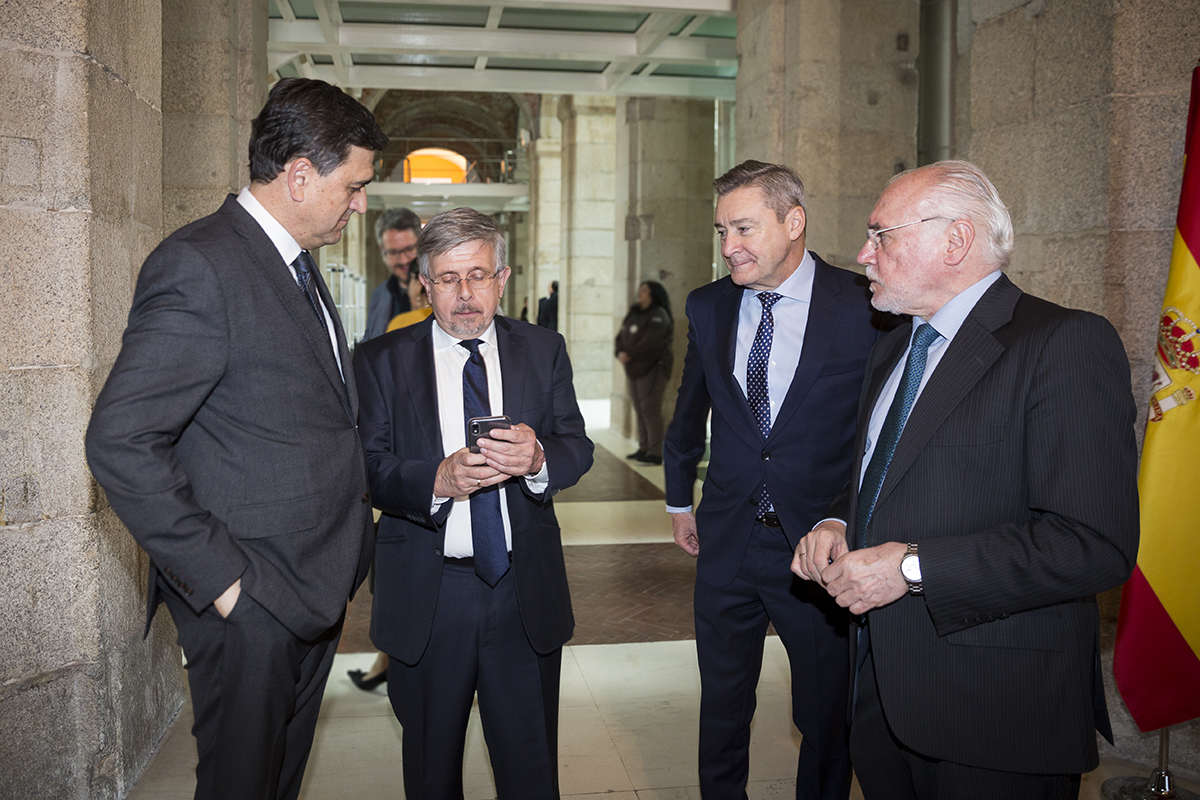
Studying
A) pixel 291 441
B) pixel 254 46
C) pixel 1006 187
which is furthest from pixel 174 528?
pixel 254 46

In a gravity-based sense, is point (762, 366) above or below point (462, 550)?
above

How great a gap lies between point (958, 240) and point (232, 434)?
1581mm

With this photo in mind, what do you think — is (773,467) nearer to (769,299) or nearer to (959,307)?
(769,299)

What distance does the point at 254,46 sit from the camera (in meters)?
5.26

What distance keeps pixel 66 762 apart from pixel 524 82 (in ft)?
31.8

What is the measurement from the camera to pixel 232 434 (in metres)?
1.86

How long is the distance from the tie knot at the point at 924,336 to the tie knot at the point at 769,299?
0.76 metres

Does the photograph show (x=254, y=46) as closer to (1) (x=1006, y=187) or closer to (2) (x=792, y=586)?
(1) (x=1006, y=187)

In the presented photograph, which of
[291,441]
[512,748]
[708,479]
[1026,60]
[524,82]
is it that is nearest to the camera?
[291,441]

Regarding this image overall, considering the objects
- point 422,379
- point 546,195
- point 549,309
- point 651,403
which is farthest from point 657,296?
point 546,195

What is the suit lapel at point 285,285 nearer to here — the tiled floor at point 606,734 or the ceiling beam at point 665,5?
the tiled floor at point 606,734

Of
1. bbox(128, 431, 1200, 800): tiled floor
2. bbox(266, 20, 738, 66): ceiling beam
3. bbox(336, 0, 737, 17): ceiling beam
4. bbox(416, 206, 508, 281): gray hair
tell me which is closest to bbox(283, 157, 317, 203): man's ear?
bbox(416, 206, 508, 281): gray hair

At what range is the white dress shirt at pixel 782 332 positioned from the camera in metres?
2.78

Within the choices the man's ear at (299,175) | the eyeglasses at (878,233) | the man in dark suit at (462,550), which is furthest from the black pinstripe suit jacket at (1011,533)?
the man's ear at (299,175)
